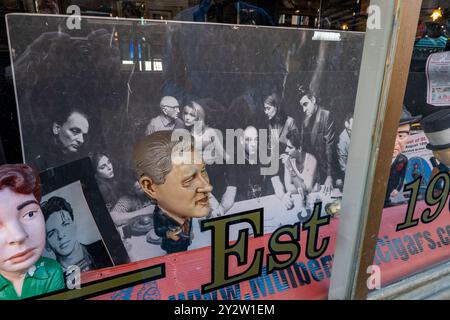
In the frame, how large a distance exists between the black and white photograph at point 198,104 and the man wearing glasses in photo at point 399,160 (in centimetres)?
36

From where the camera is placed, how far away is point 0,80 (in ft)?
3.43

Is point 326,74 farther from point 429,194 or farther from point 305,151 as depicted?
point 429,194

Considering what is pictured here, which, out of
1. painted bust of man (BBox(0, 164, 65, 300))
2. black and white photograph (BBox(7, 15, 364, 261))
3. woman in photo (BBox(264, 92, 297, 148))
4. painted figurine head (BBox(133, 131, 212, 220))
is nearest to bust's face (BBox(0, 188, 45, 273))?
painted bust of man (BBox(0, 164, 65, 300))

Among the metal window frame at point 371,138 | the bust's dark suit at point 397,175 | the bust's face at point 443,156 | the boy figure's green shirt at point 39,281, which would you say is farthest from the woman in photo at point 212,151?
the bust's face at point 443,156

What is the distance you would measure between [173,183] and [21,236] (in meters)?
0.57

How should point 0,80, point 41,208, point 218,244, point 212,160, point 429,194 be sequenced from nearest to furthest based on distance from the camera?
point 0,80 → point 41,208 → point 212,160 → point 218,244 → point 429,194

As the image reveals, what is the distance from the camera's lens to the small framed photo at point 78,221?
117 centimetres

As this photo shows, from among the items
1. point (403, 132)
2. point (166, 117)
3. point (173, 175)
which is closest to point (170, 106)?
point (166, 117)

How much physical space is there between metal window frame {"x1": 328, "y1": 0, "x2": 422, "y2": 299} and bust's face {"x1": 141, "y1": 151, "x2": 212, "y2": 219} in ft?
2.09

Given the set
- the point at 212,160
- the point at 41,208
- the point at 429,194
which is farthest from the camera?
the point at 429,194

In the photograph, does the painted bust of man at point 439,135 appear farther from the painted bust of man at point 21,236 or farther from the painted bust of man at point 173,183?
the painted bust of man at point 21,236

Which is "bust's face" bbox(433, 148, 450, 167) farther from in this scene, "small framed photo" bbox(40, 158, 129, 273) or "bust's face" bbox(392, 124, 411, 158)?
"small framed photo" bbox(40, 158, 129, 273)

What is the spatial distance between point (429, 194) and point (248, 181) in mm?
1245

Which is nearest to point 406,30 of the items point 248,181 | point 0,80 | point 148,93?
point 248,181
